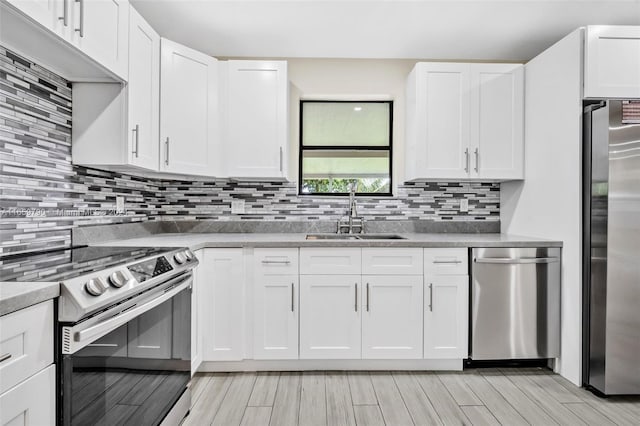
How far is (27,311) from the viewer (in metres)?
0.92

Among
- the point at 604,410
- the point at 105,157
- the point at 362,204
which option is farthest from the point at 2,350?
the point at 604,410

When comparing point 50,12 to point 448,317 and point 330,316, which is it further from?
point 448,317

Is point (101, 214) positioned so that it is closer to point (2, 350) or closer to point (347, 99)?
point (2, 350)

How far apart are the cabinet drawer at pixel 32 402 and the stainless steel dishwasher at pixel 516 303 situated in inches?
87.4

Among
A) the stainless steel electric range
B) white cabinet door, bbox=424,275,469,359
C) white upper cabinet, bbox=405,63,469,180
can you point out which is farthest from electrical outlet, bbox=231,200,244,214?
white cabinet door, bbox=424,275,469,359

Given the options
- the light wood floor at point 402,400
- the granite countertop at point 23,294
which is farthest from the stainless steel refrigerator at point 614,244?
the granite countertop at point 23,294

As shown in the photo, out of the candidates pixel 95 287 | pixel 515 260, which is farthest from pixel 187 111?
pixel 515 260

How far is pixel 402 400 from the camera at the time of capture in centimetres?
200

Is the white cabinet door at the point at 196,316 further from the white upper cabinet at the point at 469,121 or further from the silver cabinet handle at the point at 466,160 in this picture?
the silver cabinet handle at the point at 466,160

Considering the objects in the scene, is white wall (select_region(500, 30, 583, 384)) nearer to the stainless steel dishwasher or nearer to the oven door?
the stainless steel dishwasher

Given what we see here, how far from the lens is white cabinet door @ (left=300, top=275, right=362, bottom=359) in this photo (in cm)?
231

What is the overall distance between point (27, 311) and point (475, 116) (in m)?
2.82

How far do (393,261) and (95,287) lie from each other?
1.72m

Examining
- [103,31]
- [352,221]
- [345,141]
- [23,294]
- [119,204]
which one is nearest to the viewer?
[23,294]
